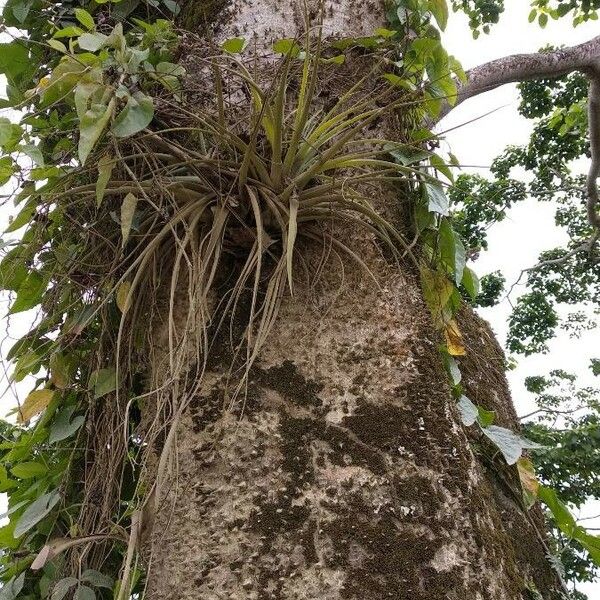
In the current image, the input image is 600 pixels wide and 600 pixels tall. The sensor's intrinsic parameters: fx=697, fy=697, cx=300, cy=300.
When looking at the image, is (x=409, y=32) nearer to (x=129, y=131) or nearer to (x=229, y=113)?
(x=229, y=113)

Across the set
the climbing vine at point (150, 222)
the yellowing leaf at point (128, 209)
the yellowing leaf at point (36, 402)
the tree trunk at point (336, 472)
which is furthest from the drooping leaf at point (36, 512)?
the yellowing leaf at point (128, 209)

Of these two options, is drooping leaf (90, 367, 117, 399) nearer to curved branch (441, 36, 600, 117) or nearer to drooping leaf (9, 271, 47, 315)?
drooping leaf (9, 271, 47, 315)

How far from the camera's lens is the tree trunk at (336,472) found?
0.81 metres

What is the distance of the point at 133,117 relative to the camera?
88 cm

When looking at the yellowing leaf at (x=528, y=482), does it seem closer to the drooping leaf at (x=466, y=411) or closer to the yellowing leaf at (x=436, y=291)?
the drooping leaf at (x=466, y=411)

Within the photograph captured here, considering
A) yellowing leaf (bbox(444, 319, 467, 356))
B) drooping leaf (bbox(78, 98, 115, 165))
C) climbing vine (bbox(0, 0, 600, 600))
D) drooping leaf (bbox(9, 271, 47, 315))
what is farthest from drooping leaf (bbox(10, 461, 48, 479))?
yellowing leaf (bbox(444, 319, 467, 356))

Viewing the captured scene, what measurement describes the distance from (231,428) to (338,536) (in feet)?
0.64

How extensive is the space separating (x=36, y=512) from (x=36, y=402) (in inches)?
6.9

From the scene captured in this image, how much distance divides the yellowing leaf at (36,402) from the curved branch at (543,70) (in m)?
1.16

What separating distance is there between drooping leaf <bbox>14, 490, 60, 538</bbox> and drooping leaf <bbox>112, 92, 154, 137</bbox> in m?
0.61

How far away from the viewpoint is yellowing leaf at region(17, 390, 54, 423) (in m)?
1.16

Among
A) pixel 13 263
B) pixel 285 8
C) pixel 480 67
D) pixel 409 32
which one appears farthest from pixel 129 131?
pixel 480 67

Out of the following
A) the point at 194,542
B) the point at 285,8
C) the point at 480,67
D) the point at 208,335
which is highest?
the point at 480,67

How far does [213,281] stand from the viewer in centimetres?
103
